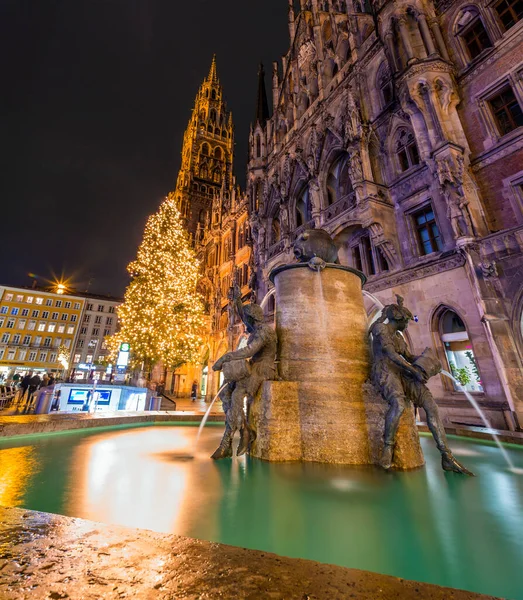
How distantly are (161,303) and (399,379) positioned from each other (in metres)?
18.0

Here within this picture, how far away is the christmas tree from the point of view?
19188mm

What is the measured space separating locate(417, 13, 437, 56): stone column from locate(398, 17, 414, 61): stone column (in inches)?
24.6

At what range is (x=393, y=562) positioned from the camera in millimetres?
1822

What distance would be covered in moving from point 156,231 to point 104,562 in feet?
77.9

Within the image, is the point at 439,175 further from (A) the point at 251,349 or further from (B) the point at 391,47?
(A) the point at 251,349

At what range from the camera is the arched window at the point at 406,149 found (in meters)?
14.9

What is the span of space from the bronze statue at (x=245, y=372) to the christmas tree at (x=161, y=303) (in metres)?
15.6

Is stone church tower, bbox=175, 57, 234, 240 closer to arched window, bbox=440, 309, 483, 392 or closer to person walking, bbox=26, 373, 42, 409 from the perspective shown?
person walking, bbox=26, 373, 42, 409

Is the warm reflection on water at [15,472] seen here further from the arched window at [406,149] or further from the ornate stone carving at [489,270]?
the arched window at [406,149]

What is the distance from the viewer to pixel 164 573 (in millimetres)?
1328

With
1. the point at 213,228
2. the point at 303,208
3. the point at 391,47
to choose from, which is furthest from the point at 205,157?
the point at 391,47

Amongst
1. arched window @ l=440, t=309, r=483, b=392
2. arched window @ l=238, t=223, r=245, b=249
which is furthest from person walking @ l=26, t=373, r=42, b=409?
arched window @ l=238, t=223, r=245, b=249

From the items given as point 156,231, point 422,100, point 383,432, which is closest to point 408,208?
point 422,100

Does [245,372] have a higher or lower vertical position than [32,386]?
lower
